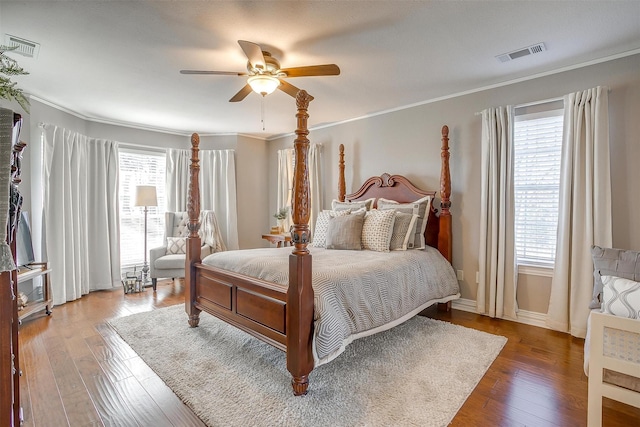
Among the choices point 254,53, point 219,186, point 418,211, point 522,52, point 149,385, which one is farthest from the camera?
point 219,186

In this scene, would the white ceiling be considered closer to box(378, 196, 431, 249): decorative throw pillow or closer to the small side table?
box(378, 196, 431, 249): decorative throw pillow

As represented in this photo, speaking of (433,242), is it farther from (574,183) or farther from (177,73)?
(177,73)

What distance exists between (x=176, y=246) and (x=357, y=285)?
11.1 ft

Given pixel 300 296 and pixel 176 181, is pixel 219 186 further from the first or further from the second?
pixel 300 296

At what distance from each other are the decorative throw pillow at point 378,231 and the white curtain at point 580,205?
155 cm

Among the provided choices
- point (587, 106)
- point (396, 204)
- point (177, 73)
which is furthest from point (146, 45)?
point (587, 106)

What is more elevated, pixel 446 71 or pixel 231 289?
pixel 446 71

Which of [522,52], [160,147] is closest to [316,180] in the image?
[160,147]

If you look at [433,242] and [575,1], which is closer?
[575,1]

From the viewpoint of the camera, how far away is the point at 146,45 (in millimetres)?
2461

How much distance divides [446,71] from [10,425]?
147 inches

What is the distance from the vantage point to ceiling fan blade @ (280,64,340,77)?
90.5 inches

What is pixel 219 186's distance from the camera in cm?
547

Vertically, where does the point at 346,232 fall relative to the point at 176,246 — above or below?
above
